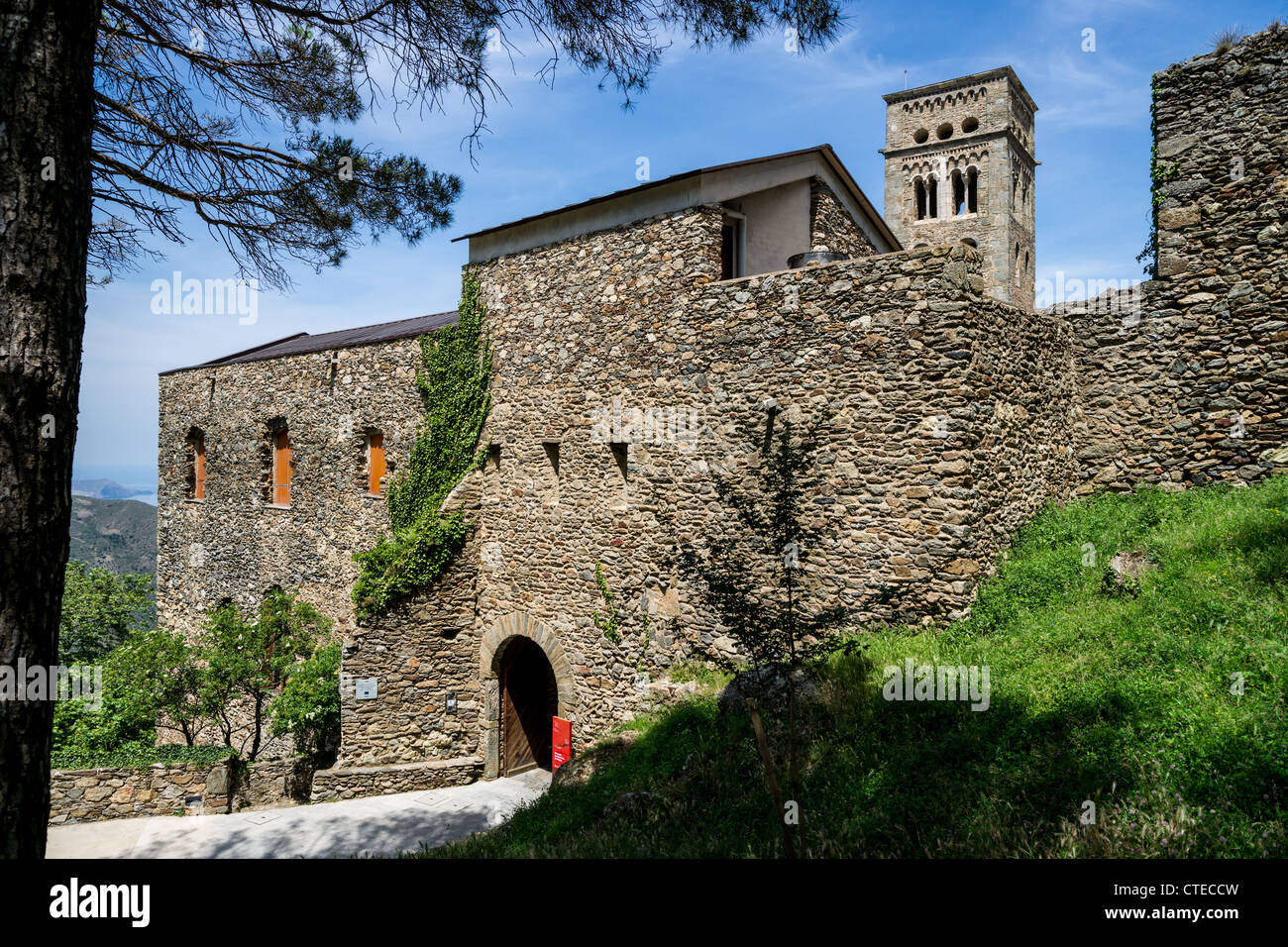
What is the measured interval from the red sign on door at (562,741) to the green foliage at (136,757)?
6047mm

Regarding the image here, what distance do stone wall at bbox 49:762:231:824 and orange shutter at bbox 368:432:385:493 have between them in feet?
19.0

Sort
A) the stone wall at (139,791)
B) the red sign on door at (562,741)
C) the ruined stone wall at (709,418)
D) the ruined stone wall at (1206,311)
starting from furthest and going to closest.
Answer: the stone wall at (139,791) → the red sign on door at (562,741) → the ruined stone wall at (1206,311) → the ruined stone wall at (709,418)

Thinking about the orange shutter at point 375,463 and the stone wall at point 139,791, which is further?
the orange shutter at point 375,463

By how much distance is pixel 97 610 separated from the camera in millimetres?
20438

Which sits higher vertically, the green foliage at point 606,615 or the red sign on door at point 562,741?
the green foliage at point 606,615

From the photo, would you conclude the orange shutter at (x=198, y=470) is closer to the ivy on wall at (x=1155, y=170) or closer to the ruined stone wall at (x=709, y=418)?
the ruined stone wall at (x=709, y=418)

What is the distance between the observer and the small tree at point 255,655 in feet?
47.7

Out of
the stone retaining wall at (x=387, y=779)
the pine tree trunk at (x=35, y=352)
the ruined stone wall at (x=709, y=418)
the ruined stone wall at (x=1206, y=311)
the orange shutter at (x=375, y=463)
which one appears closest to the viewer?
the pine tree trunk at (x=35, y=352)

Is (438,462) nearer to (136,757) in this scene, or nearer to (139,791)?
(139,791)

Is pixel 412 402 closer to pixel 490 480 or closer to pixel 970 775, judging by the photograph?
A: pixel 490 480

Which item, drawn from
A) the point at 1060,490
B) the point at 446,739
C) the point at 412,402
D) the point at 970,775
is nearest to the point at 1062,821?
the point at 970,775

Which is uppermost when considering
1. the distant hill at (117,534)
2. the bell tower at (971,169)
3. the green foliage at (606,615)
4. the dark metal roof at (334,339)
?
the bell tower at (971,169)

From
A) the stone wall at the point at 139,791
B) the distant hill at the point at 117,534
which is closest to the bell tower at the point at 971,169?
the stone wall at the point at 139,791

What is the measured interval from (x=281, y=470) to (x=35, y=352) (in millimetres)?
16409
